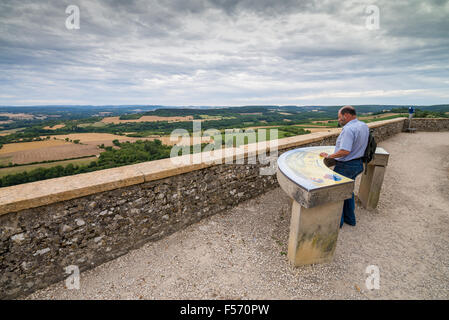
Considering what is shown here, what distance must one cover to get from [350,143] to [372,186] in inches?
64.2

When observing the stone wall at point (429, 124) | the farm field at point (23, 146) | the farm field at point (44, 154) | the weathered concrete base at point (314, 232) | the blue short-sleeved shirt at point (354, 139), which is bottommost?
the farm field at point (44, 154)

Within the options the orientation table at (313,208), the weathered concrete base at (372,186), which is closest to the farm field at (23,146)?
the orientation table at (313,208)

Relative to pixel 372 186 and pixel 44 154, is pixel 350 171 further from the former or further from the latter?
pixel 44 154

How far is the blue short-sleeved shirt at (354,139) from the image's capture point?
301 cm

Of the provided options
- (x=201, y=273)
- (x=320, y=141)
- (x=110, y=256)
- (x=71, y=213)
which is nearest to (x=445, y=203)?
(x=320, y=141)

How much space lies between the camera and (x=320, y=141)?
6188 millimetres

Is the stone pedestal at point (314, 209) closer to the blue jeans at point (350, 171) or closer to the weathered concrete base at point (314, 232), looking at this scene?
the weathered concrete base at point (314, 232)

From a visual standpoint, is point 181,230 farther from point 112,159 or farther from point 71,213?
point 112,159

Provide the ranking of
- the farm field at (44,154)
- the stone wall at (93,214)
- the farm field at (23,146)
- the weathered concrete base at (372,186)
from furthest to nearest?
the farm field at (23,146) → the farm field at (44,154) → the weathered concrete base at (372,186) → the stone wall at (93,214)

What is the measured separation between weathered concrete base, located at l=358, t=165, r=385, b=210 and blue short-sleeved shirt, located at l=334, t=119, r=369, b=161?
1.11 meters

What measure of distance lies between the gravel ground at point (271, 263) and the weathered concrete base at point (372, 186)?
0.19 meters

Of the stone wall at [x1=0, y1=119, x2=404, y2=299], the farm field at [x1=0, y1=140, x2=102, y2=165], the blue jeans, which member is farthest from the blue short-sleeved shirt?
the farm field at [x1=0, y1=140, x2=102, y2=165]

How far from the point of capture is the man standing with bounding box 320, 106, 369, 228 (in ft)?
9.92

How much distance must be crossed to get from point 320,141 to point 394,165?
255 cm
